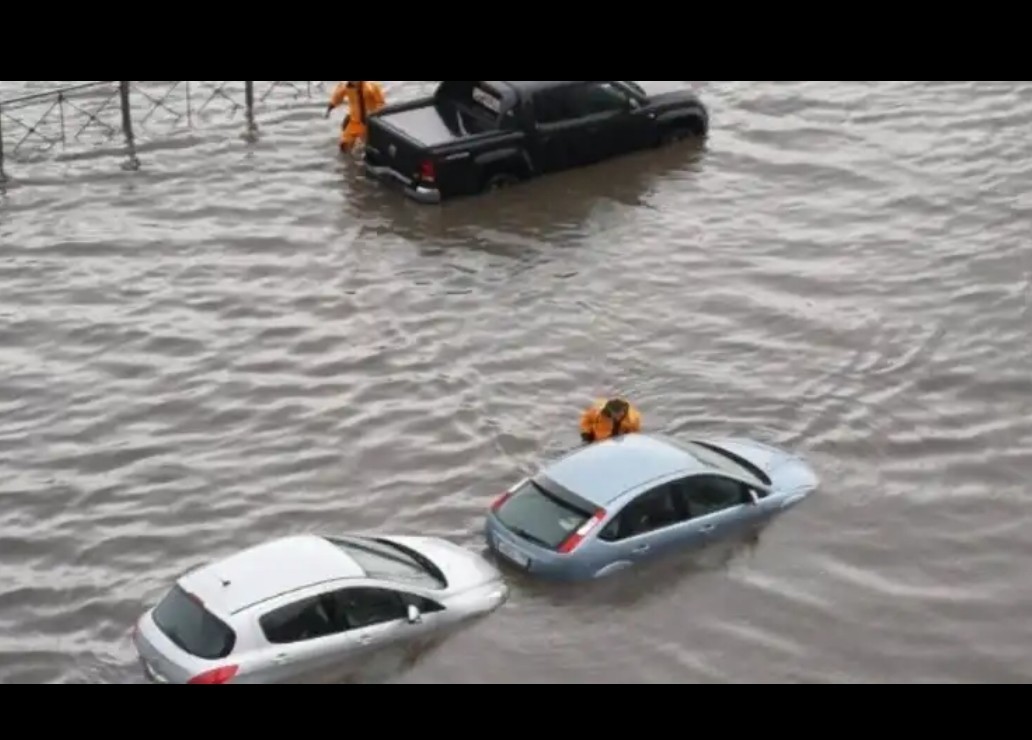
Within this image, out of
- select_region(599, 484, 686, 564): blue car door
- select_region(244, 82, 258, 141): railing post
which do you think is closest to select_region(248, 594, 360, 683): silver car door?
select_region(599, 484, 686, 564): blue car door

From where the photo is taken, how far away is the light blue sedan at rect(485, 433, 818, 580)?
50.5ft

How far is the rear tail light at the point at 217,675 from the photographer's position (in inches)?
518

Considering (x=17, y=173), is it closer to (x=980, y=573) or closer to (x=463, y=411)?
(x=463, y=411)

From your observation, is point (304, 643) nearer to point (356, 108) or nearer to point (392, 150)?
point (392, 150)

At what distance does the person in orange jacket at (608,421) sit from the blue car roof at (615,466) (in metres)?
0.66

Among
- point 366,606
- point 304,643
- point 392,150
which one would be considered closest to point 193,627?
point 304,643

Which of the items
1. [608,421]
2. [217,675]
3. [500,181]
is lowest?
[217,675]

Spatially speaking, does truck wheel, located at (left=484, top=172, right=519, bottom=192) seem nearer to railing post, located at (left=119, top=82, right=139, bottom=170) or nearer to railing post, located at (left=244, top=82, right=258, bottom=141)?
railing post, located at (left=244, top=82, right=258, bottom=141)

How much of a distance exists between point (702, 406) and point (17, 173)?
11.3m

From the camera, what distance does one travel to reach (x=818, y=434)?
1834 cm

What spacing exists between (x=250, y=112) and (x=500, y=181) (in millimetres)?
5108

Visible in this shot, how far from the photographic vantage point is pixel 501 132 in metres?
23.7
